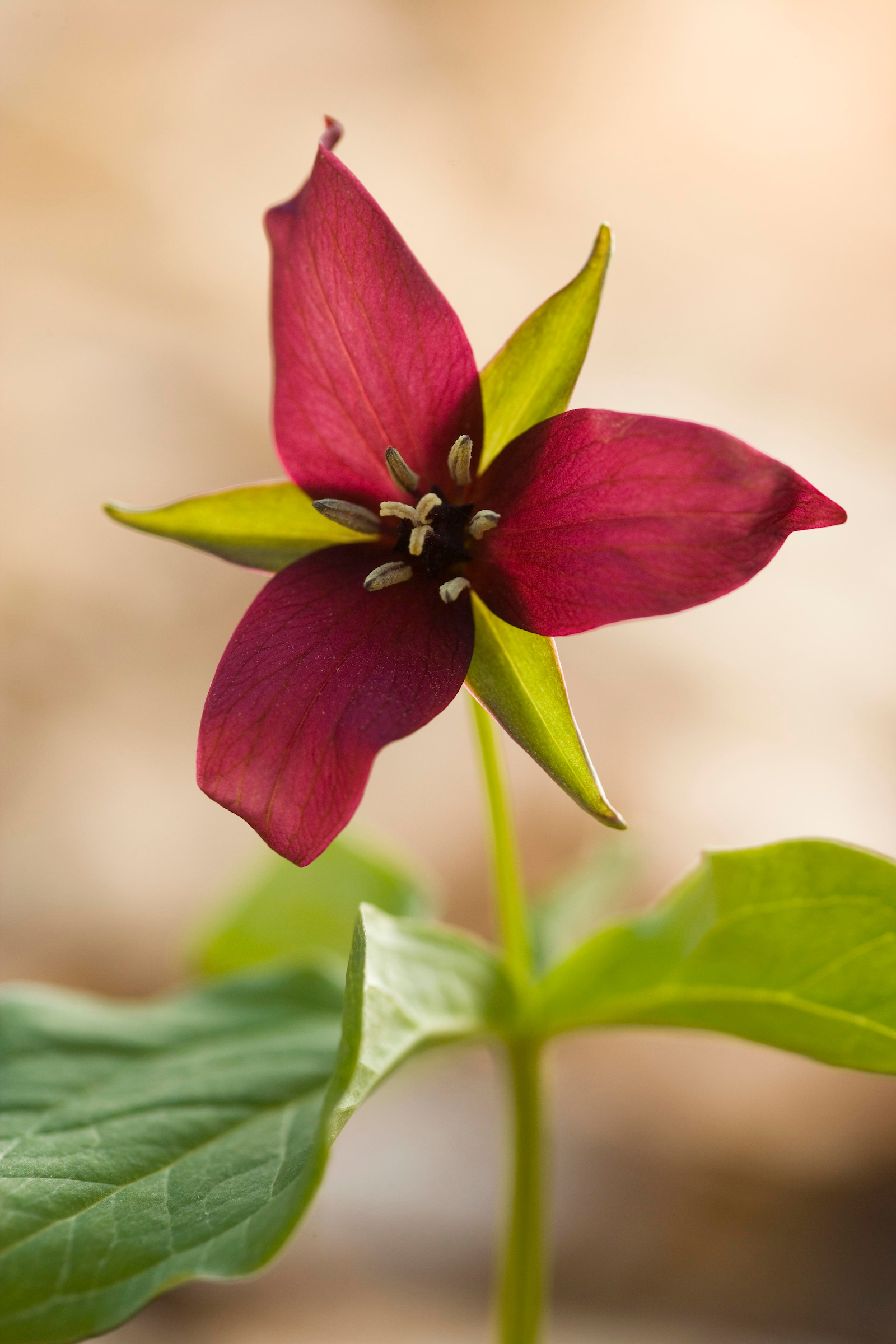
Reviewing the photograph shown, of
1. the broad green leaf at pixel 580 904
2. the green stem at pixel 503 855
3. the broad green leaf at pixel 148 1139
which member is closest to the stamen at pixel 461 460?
the green stem at pixel 503 855

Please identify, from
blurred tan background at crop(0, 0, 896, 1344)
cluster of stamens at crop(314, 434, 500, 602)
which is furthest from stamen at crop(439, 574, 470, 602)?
blurred tan background at crop(0, 0, 896, 1344)

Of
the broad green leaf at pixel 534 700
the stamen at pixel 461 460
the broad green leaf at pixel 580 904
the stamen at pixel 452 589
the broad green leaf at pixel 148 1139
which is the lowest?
the broad green leaf at pixel 580 904

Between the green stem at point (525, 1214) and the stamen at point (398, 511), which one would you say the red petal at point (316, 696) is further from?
the green stem at point (525, 1214)

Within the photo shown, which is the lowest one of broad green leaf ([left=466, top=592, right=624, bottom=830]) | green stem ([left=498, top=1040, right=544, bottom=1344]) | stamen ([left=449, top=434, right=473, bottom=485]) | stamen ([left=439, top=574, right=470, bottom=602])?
green stem ([left=498, top=1040, right=544, bottom=1344])

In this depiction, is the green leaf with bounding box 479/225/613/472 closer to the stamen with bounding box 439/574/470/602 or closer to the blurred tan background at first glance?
the stamen with bounding box 439/574/470/602

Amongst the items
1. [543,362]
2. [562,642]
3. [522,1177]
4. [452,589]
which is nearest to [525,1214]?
[522,1177]

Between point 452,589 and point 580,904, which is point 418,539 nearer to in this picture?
point 452,589

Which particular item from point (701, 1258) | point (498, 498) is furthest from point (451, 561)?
point (701, 1258)

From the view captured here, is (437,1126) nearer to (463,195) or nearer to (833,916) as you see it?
(833,916)
